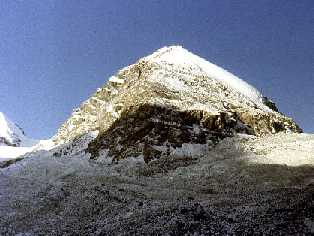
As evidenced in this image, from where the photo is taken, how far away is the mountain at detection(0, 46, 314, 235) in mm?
25453

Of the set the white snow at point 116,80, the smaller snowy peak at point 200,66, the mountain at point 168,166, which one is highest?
the smaller snowy peak at point 200,66

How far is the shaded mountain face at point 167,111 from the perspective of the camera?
47.5 meters

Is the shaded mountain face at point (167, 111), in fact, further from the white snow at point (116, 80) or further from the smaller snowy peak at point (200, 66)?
the white snow at point (116, 80)

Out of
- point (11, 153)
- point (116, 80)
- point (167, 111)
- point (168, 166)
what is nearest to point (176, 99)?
point (167, 111)

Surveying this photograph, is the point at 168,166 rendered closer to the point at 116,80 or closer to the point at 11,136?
the point at 116,80

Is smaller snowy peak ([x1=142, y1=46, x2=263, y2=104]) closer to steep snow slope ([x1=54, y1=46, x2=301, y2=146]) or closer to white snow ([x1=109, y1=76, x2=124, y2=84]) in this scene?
steep snow slope ([x1=54, y1=46, x2=301, y2=146])

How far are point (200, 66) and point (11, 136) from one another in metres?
111

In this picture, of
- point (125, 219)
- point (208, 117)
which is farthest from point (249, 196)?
point (208, 117)

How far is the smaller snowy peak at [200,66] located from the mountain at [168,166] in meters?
0.32

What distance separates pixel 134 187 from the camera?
114 ft

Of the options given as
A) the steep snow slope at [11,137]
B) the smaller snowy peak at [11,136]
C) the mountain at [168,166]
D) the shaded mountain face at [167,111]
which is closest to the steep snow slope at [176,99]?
the shaded mountain face at [167,111]

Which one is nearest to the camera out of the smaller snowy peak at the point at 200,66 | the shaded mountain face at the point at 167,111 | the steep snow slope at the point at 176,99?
the shaded mountain face at the point at 167,111

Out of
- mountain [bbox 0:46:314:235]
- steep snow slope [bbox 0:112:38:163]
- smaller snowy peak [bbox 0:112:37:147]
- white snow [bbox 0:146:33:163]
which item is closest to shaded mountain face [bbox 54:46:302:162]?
mountain [bbox 0:46:314:235]

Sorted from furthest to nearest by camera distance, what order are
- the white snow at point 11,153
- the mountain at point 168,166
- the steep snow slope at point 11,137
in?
the steep snow slope at point 11,137 → the white snow at point 11,153 → the mountain at point 168,166
